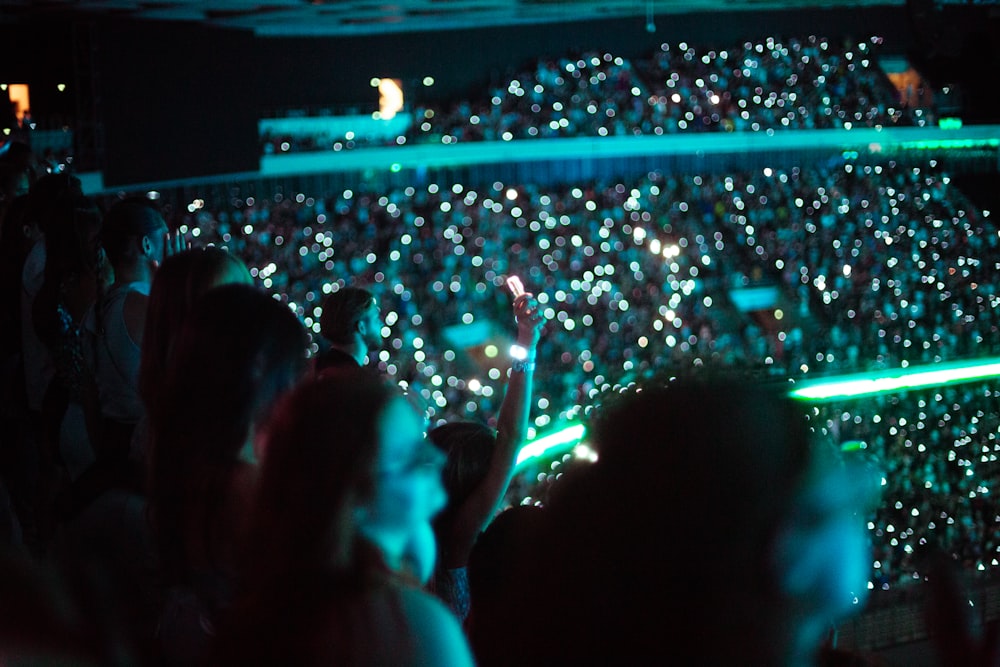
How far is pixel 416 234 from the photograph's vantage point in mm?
12297

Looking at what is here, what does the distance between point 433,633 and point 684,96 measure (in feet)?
45.0

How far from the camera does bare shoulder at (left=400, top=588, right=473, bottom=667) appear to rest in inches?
41.0

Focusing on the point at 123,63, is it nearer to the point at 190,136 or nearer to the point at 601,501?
the point at 190,136

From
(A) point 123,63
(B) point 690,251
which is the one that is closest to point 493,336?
(B) point 690,251

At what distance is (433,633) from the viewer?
41.4 inches

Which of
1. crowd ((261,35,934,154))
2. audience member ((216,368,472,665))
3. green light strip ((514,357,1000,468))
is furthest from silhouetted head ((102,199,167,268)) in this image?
crowd ((261,35,934,154))

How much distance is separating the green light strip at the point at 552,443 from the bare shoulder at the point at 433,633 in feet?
17.9

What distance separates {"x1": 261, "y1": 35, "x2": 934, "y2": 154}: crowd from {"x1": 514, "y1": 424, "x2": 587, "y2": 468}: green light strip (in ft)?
20.7

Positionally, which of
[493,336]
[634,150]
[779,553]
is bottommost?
[493,336]

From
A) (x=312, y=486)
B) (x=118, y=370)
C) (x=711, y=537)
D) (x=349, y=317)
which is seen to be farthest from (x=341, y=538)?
(x=349, y=317)

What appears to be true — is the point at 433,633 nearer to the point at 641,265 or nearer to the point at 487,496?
the point at 487,496

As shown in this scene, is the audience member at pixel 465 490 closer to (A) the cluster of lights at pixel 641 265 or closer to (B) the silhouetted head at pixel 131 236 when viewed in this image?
(B) the silhouetted head at pixel 131 236

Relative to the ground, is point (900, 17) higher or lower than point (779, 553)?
higher

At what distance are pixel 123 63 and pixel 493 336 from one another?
13.5 ft
